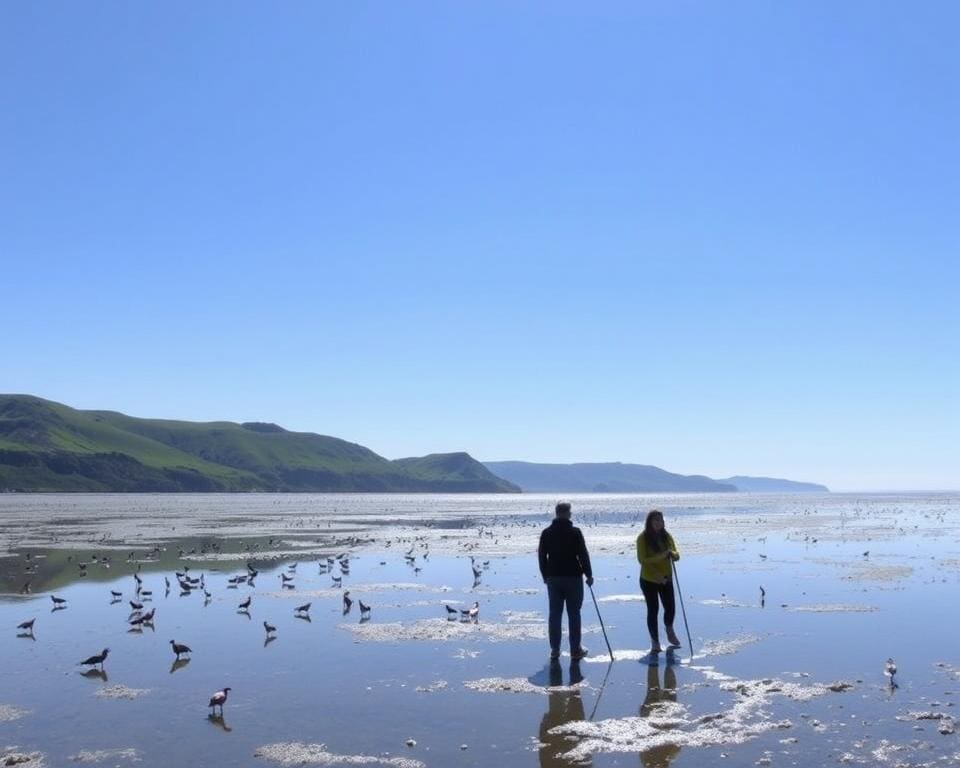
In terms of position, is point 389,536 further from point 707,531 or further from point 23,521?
point 23,521

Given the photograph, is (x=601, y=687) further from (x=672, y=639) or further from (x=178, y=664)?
(x=178, y=664)

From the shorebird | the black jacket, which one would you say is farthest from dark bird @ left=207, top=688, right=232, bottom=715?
the shorebird

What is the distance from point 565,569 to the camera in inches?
625

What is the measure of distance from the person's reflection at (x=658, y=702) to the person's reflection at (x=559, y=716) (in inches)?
28.6

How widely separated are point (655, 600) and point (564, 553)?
197 cm

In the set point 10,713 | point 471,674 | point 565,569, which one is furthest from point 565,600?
point 10,713

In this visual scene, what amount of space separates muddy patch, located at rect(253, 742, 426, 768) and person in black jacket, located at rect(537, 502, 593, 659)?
599 centimetres

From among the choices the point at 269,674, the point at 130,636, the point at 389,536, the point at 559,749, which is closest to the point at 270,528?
the point at 389,536

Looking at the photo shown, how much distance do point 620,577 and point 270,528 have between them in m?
43.7

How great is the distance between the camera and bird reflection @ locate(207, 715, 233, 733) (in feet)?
37.4

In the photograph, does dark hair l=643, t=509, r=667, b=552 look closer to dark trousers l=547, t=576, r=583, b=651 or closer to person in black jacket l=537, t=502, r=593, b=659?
person in black jacket l=537, t=502, r=593, b=659

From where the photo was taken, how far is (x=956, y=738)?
10.5 m

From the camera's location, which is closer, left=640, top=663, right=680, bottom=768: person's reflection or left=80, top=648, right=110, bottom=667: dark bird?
left=640, top=663, right=680, bottom=768: person's reflection

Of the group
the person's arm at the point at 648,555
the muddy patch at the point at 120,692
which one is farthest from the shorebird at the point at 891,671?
the muddy patch at the point at 120,692
